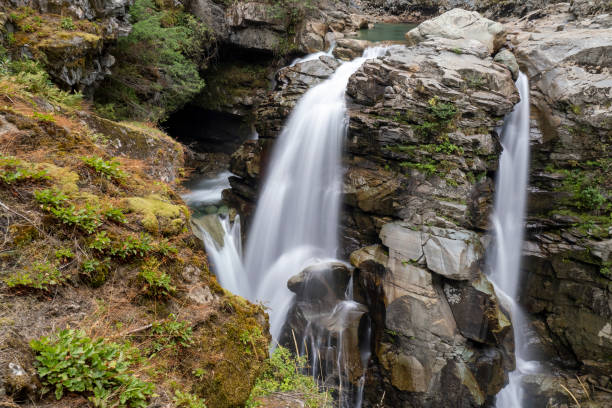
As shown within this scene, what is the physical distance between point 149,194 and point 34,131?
1499mm

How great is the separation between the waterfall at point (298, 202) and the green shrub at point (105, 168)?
643 cm

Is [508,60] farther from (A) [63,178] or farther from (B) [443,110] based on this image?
(A) [63,178]

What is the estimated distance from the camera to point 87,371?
82.7 inches

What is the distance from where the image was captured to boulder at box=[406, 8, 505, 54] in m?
11.6

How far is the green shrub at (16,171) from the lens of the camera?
3014mm

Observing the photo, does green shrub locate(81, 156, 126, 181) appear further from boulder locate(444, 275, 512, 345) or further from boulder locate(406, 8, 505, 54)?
boulder locate(406, 8, 505, 54)

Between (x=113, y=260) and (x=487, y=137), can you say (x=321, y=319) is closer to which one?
(x=113, y=260)

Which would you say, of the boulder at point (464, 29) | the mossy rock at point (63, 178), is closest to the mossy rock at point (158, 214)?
the mossy rock at point (63, 178)

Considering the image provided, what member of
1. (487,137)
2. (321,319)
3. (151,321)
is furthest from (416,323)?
(151,321)

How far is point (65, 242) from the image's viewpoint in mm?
2980

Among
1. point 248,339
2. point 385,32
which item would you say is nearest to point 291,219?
point 248,339

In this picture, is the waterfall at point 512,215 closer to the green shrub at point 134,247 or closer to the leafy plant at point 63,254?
the green shrub at point 134,247

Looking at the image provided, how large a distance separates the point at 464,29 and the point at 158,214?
13460mm

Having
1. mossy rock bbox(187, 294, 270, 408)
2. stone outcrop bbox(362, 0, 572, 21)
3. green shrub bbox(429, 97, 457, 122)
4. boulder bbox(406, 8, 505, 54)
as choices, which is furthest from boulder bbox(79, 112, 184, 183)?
stone outcrop bbox(362, 0, 572, 21)
